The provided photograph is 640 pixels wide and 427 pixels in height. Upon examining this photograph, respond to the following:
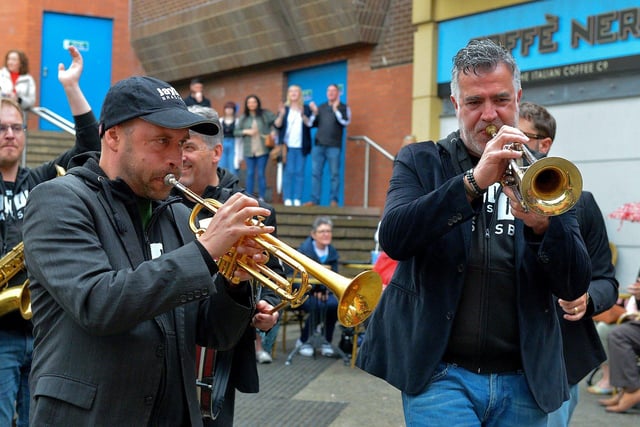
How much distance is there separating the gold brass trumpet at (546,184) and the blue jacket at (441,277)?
6.2 inches

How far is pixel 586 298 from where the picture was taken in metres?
3.44

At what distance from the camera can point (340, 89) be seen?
15.6 m

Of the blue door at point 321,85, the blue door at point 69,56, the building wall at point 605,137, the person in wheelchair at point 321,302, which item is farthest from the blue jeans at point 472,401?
the blue door at point 69,56

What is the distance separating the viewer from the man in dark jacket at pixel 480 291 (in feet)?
9.02

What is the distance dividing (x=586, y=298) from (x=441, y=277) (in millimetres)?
954

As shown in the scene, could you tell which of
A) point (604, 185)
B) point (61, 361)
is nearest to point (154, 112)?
point (61, 361)

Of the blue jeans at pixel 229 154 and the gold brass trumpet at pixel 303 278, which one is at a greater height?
the blue jeans at pixel 229 154

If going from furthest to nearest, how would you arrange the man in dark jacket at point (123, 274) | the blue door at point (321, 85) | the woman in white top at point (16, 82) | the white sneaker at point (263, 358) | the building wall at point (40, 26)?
the building wall at point (40, 26) → the blue door at point (321, 85) → the woman in white top at point (16, 82) → the white sneaker at point (263, 358) → the man in dark jacket at point (123, 274)

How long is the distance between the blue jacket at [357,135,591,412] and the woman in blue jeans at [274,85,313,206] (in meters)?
11.0

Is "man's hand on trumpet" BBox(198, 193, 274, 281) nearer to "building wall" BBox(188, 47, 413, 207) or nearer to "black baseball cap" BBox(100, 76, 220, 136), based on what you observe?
"black baseball cap" BBox(100, 76, 220, 136)

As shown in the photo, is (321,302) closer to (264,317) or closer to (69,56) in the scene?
(264,317)

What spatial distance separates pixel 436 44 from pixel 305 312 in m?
5.97

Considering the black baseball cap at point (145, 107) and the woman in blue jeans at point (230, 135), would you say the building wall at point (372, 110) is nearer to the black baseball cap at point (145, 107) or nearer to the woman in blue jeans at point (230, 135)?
the woman in blue jeans at point (230, 135)

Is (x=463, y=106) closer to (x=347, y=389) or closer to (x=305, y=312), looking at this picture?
(x=347, y=389)
